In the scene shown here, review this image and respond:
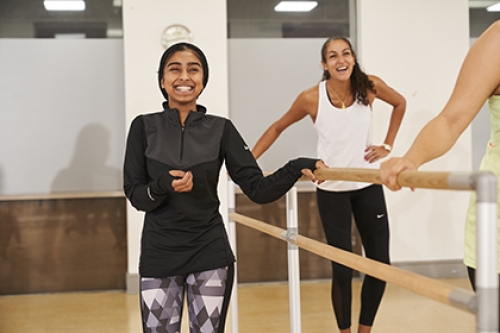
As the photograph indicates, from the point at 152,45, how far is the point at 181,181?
131 inches

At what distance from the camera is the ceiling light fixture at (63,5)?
4.96 m

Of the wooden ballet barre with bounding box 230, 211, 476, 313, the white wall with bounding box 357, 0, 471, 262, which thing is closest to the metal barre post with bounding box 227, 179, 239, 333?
the wooden ballet barre with bounding box 230, 211, 476, 313

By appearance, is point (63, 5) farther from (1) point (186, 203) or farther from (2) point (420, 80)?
(1) point (186, 203)

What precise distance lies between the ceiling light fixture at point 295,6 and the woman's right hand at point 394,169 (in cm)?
417

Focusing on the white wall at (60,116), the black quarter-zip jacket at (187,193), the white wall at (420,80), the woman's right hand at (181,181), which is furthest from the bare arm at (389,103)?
the white wall at (60,116)

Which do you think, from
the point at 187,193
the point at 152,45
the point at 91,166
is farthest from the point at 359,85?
the point at 91,166

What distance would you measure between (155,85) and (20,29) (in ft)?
3.81

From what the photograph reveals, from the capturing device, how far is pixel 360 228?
9.57 ft

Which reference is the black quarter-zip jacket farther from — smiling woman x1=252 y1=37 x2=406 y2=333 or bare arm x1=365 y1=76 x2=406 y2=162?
bare arm x1=365 y1=76 x2=406 y2=162

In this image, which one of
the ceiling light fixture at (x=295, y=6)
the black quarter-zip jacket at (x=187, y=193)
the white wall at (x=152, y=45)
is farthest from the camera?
the ceiling light fixture at (x=295, y=6)

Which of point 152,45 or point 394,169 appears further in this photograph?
point 152,45

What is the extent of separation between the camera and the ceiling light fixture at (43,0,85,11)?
4.96 m

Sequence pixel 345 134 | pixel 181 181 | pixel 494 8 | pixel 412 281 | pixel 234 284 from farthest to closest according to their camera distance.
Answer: pixel 494 8, pixel 234 284, pixel 345 134, pixel 181 181, pixel 412 281

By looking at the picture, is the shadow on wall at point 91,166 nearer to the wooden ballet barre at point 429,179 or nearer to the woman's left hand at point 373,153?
the woman's left hand at point 373,153
